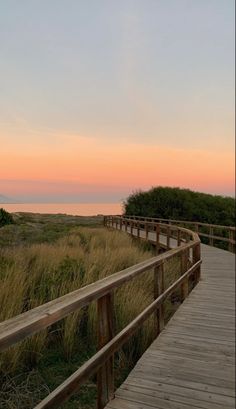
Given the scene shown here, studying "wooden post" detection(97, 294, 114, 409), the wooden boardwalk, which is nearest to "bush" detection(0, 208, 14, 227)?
the wooden boardwalk

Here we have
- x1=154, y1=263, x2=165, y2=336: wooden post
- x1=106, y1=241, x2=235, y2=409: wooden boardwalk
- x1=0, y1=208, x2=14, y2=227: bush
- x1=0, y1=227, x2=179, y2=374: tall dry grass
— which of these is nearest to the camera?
x1=106, y1=241, x2=235, y2=409: wooden boardwalk

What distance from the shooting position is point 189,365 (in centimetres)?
480

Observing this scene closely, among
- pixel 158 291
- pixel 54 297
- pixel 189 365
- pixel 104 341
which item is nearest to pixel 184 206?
pixel 54 297

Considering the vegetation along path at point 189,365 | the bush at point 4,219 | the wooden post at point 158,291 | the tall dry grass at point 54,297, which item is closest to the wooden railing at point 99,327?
the wooden post at point 158,291

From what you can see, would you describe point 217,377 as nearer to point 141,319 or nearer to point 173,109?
point 141,319

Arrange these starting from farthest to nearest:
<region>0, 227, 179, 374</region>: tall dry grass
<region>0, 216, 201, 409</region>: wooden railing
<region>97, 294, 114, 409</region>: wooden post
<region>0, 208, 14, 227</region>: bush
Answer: <region>0, 208, 14, 227</region>: bush < <region>0, 227, 179, 374</region>: tall dry grass < <region>97, 294, 114, 409</region>: wooden post < <region>0, 216, 201, 409</region>: wooden railing

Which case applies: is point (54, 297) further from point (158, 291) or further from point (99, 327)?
point (99, 327)

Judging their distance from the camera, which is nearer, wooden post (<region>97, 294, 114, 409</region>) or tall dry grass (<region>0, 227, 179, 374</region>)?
wooden post (<region>97, 294, 114, 409</region>)

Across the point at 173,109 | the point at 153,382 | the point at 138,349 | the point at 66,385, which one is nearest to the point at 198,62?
the point at 173,109

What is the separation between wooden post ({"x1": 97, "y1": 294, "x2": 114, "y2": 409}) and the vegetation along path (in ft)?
0.34

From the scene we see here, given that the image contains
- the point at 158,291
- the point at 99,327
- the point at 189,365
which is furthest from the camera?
the point at 158,291

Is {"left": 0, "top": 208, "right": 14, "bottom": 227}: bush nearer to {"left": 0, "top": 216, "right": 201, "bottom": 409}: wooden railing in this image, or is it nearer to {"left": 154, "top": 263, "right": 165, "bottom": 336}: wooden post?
{"left": 154, "top": 263, "right": 165, "bottom": 336}: wooden post

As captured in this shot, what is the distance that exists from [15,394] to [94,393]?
0.85 m

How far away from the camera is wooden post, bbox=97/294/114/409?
3512 mm
